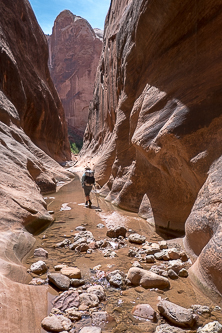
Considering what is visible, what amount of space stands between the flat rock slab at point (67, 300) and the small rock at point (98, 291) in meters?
0.16

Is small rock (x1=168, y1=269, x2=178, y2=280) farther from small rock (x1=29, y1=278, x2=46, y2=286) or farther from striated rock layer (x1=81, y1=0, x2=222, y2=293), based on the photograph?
small rock (x1=29, y1=278, x2=46, y2=286)

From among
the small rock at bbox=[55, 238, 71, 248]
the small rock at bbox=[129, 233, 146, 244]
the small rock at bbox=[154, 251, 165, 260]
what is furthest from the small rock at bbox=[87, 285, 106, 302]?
the small rock at bbox=[129, 233, 146, 244]

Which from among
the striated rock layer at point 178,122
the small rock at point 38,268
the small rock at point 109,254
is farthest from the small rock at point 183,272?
the small rock at point 38,268

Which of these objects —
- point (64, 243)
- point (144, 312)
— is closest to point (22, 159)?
point (64, 243)

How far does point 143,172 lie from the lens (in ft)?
21.7

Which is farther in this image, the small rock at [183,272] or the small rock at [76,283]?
the small rock at [183,272]

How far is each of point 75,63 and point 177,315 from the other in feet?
157

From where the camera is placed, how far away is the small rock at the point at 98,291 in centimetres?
265

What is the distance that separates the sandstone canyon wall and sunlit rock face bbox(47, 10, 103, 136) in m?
19.3

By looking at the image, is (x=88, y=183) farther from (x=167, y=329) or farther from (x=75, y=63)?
(x=75, y=63)

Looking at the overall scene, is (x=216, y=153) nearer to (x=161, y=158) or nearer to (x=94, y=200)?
(x=161, y=158)

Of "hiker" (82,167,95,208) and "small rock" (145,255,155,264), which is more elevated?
"hiker" (82,167,95,208)

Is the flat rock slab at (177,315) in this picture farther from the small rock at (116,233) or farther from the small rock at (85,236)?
the small rock at (116,233)

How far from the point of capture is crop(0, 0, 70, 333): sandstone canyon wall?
2.36m
